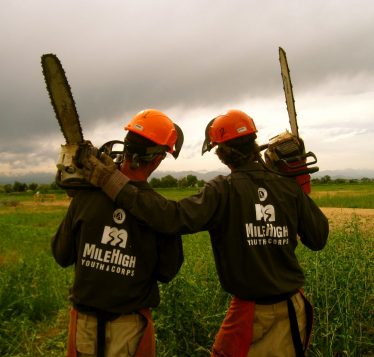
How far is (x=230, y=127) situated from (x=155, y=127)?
0.51 metres

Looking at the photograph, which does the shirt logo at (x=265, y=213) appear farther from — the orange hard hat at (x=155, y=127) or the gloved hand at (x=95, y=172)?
the gloved hand at (x=95, y=172)

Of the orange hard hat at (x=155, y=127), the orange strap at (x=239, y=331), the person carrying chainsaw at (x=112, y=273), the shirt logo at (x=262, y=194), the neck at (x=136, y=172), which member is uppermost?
the orange hard hat at (x=155, y=127)

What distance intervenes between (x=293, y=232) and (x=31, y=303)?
3739 mm

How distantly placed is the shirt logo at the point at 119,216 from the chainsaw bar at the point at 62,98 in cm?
43

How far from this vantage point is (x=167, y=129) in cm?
230

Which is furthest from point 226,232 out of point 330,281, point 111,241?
point 330,281

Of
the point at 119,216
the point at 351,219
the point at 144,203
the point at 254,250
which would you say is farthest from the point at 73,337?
the point at 351,219

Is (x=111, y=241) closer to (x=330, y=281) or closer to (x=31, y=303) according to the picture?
(x=330, y=281)

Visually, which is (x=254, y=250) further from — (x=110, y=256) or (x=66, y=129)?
(x=66, y=129)

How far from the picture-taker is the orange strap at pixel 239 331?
2238 millimetres

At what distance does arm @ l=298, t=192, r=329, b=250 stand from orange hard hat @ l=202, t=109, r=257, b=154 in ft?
1.81

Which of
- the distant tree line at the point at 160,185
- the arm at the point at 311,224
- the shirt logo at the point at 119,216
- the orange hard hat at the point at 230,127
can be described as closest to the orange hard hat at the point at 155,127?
the orange hard hat at the point at 230,127

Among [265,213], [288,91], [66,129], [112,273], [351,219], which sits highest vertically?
[288,91]

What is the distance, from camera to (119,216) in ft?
6.86
